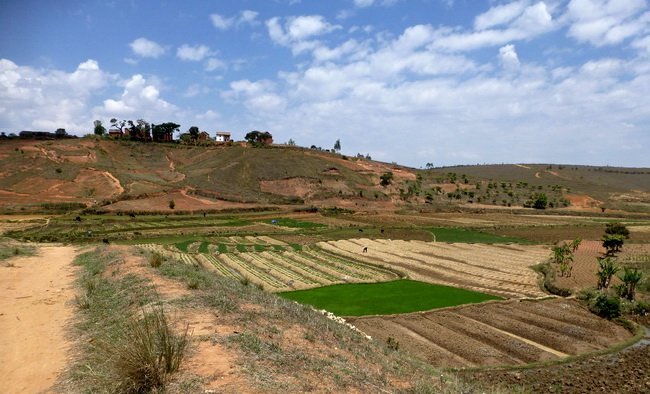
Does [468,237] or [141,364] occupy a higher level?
[141,364]

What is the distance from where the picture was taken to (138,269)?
20.2 m

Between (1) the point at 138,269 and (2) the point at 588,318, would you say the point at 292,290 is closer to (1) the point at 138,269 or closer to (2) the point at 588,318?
(1) the point at 138,269

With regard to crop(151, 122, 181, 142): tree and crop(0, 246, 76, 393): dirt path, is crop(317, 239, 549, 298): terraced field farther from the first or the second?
crop(151, 122, 181, 142): tree

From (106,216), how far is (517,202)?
10497 centimetres

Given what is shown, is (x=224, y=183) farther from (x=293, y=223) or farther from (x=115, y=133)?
(x=115, y=133)

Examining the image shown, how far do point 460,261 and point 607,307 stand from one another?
1997 centimetres

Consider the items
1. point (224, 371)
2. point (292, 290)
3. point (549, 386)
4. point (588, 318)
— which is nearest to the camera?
point (224, 371)

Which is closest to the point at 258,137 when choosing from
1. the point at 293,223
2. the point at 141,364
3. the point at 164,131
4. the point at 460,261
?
the point at 164,131

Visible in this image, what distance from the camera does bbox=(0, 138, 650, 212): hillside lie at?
9000 centimetres

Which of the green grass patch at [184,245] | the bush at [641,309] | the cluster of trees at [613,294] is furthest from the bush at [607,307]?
the green grass patch at [184,245]

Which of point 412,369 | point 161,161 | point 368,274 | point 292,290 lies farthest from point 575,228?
point 161,161

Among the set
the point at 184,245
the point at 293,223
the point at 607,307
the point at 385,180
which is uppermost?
the point at 385,180

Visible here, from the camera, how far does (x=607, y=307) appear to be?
1205 inches

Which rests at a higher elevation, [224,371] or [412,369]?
[224,371]
